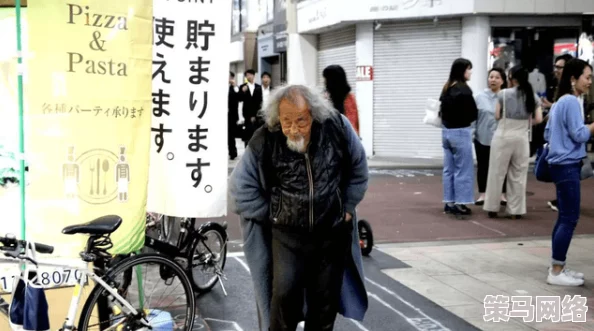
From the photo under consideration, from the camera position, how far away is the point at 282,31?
2439 centimetres

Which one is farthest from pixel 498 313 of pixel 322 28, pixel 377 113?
pixel 322 28

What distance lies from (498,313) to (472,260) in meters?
1.78

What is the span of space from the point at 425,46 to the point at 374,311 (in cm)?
1327

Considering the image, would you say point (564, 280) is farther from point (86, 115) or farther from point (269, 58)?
point (269, 58)

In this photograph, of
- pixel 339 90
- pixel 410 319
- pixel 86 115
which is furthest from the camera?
pixel 339 90

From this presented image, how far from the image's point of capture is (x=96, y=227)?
157 inches

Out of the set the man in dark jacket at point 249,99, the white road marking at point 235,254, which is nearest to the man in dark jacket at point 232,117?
the man in dark jacket at point 249,99

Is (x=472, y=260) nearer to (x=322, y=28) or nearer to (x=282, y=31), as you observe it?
(x=322, y=28)

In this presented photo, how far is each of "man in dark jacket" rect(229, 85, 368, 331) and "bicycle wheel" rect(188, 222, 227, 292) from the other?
185 centimetres

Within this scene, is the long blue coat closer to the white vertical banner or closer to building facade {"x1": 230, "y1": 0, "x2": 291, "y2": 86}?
the white vertical banner

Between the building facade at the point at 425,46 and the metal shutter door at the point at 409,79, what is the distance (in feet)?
Result: 0.08

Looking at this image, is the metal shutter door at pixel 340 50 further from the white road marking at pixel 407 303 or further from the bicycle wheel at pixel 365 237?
the white road marking at pixel 407 303

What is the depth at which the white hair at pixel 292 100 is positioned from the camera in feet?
13.0

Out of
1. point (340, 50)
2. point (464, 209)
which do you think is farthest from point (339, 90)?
point (340, 50)
